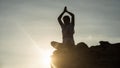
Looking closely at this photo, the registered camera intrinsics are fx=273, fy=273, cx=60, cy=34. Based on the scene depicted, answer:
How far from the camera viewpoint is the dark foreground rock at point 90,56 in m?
9.29

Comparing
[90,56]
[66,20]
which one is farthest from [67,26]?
[90,56]

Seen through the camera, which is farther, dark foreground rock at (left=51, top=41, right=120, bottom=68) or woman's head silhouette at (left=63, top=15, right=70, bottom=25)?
woman's head silhouette at (left=63, top=15, right=70, bottom=25)

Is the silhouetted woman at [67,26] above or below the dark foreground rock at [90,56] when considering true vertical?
above

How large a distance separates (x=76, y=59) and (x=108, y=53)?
1.24 m

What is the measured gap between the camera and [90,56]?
9695mm

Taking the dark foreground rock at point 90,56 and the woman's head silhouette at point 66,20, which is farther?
the woman's head silhouette at point 66,20

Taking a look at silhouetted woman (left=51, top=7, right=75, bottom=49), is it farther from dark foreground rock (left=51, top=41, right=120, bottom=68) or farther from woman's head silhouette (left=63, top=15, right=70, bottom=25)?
dark foreground rock (left=51, top=41, right=120, bottom=68)

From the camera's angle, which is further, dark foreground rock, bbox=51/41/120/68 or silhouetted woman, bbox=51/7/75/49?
silhouetted woman, bbox=51/7/75/49

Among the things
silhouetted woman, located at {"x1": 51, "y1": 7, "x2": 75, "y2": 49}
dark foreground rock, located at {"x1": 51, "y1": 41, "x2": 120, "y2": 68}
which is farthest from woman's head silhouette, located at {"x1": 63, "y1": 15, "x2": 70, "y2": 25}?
dark foreground rock, located at {"x1": 51, "y1": 41, "x2": 120, "y2": 68}

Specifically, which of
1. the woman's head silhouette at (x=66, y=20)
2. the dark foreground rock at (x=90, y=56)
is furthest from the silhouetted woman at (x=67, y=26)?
the dark foreground rock at (x=90, y=56)

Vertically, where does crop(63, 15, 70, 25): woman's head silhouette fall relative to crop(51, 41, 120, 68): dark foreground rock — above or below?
above

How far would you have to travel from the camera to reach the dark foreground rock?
9.29 metres

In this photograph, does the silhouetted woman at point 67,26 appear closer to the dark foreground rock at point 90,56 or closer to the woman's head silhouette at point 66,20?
the woman's head silhouette at point 66,20

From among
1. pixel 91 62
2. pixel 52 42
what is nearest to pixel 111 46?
pixel 91 62
